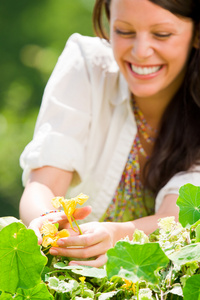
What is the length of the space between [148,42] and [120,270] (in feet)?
3.83

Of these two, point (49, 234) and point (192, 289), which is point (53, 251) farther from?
point (192, 289)

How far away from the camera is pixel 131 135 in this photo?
200 centimetres

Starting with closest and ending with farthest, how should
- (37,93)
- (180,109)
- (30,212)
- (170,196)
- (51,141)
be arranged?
(30,212) → (170,196) → (51,141) → (180,109) → (37,93)

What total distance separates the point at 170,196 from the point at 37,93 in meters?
2.47

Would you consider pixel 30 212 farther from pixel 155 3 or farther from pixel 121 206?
pixel 155 3

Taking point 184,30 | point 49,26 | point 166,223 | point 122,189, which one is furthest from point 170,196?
point 49,26

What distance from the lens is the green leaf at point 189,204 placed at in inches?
28.0

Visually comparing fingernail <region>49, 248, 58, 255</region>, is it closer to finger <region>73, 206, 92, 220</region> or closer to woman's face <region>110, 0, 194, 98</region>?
finger <region>73, 206, 92, 220</region>

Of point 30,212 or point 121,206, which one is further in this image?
point 121,206

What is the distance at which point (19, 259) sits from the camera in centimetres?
65

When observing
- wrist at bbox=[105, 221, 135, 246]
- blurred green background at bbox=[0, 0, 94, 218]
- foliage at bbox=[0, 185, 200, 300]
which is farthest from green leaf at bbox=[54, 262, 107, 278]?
blurred green background at bbox=[0, 0, 94, 218]

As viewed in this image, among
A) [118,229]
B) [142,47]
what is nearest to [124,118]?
[142,47]

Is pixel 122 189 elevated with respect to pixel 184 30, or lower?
lower

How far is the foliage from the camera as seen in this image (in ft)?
2.02
